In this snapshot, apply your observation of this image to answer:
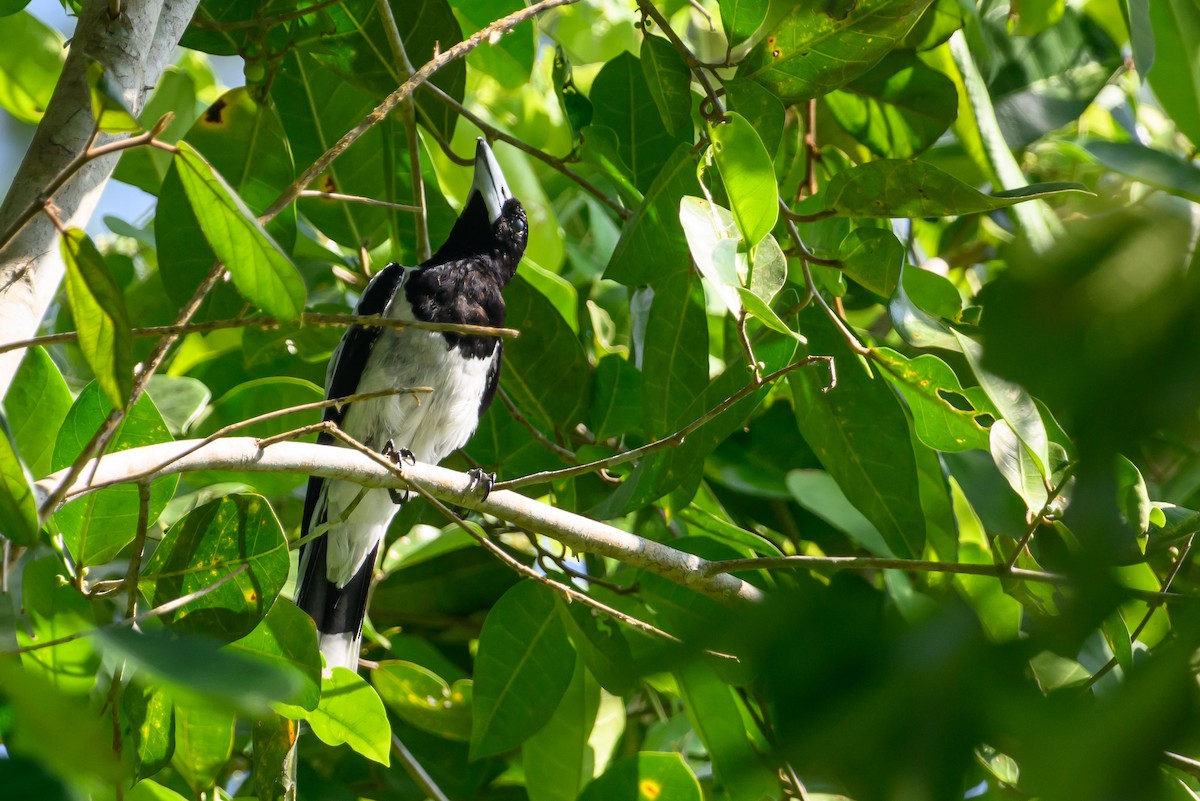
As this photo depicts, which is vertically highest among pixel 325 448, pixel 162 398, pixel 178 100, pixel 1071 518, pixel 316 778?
pixel 1071 518

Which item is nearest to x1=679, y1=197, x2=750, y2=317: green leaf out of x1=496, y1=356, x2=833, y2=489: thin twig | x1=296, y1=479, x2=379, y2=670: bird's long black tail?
x1=496, y1=356, x2=833, y2=489: thin twig

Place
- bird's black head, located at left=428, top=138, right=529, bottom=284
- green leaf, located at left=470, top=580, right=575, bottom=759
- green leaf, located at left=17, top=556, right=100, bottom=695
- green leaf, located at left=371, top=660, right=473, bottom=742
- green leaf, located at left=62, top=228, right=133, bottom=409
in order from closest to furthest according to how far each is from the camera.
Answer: green leaf, located at left=62, top=228, right=133, bottom=409 → green leaf, located at left=17, top=556, right=100, bottom=695 → green leaf, located at left=470, top=580, right=575, bottom=759 → green leaf, located at left=371, top=660, right=473, bottom=742 → bird's black head, located at left=428, top=138, right=529, bottom=284

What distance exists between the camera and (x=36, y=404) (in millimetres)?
1413

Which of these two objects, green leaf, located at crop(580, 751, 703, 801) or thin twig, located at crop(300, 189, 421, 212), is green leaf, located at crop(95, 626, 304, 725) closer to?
thin twig, located at crop(300, 189, 421, 212)

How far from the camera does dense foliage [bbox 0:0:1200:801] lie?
376mm

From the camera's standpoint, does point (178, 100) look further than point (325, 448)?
Yes

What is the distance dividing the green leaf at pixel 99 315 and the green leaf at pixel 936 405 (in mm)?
1051

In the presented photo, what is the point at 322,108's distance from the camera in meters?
2.09

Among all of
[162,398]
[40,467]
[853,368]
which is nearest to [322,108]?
[162,398]

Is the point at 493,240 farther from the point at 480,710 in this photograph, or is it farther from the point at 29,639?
the point at 29,639

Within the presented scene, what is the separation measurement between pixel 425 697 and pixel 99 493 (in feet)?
2.59

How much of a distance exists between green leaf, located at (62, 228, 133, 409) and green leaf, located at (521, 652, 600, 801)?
1.20m

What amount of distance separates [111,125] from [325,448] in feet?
2.16

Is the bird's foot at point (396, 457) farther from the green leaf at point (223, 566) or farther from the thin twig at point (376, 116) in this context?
the thin twig at point (376, 116)
